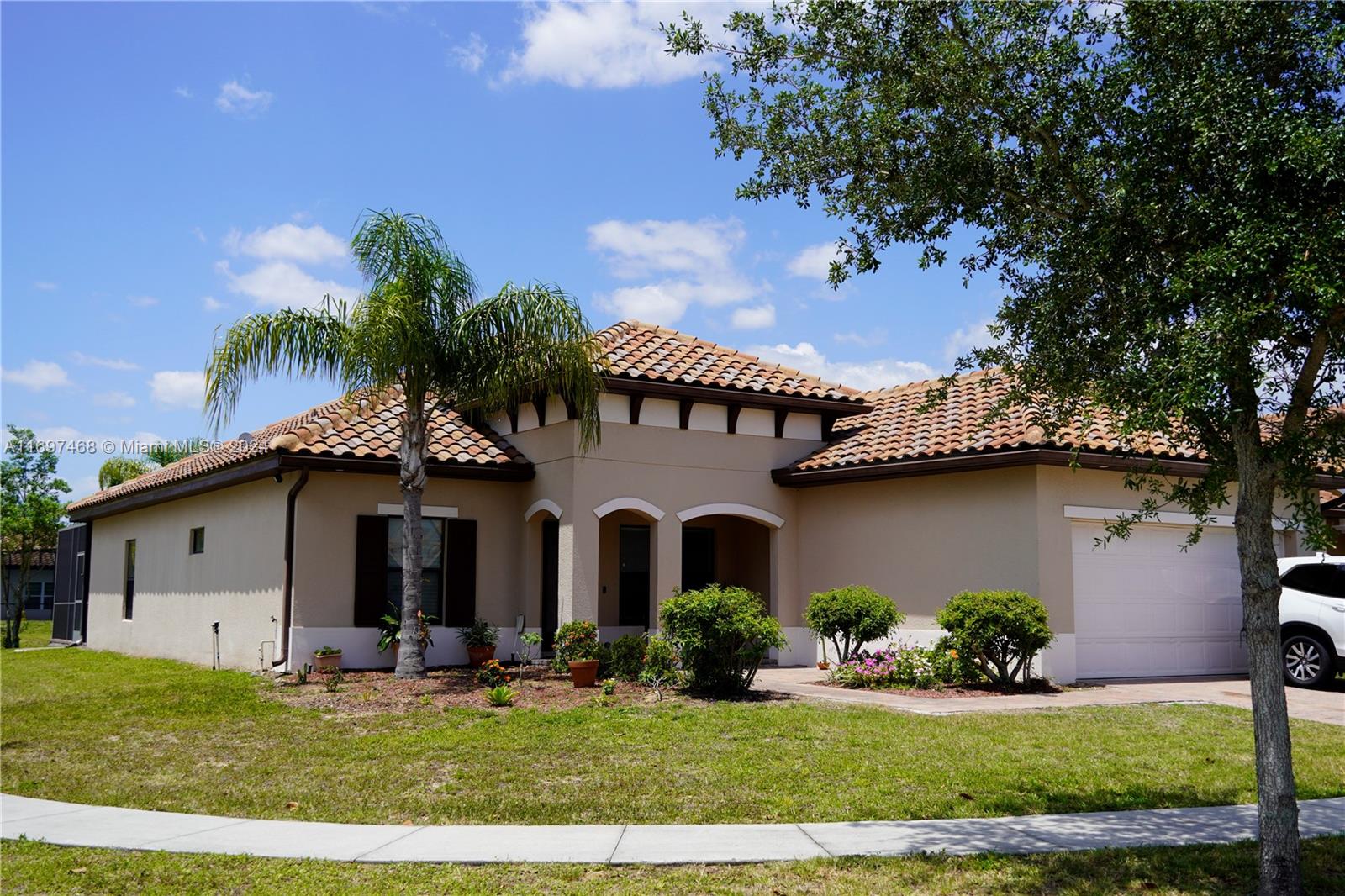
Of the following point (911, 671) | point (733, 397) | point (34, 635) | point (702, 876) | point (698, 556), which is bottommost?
point (34, 635)

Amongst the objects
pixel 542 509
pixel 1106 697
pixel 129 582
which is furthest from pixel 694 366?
pixel 129 582

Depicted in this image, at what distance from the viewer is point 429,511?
16.8 m

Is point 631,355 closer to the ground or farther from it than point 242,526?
farther from it

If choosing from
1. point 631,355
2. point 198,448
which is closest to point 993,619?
point 631,355

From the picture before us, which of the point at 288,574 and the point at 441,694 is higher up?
the point at 288,574

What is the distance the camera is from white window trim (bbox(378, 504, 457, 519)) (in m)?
16.3

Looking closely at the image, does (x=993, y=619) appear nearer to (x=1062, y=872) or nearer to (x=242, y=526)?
(x=1062, y=872)

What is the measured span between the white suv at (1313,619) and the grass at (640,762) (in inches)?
128

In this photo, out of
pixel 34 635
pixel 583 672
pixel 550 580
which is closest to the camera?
pixel 583 672

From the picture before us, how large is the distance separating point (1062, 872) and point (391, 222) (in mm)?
11684

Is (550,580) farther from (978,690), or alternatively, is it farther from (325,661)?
(978,690)

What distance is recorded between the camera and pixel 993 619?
44.0 ft

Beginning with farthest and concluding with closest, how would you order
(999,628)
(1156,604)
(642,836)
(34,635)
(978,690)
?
1. (34,635)
2. (1156,604)
3. (978,690)
4. (999,628)
5. (642,836)

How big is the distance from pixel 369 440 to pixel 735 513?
602 cm
